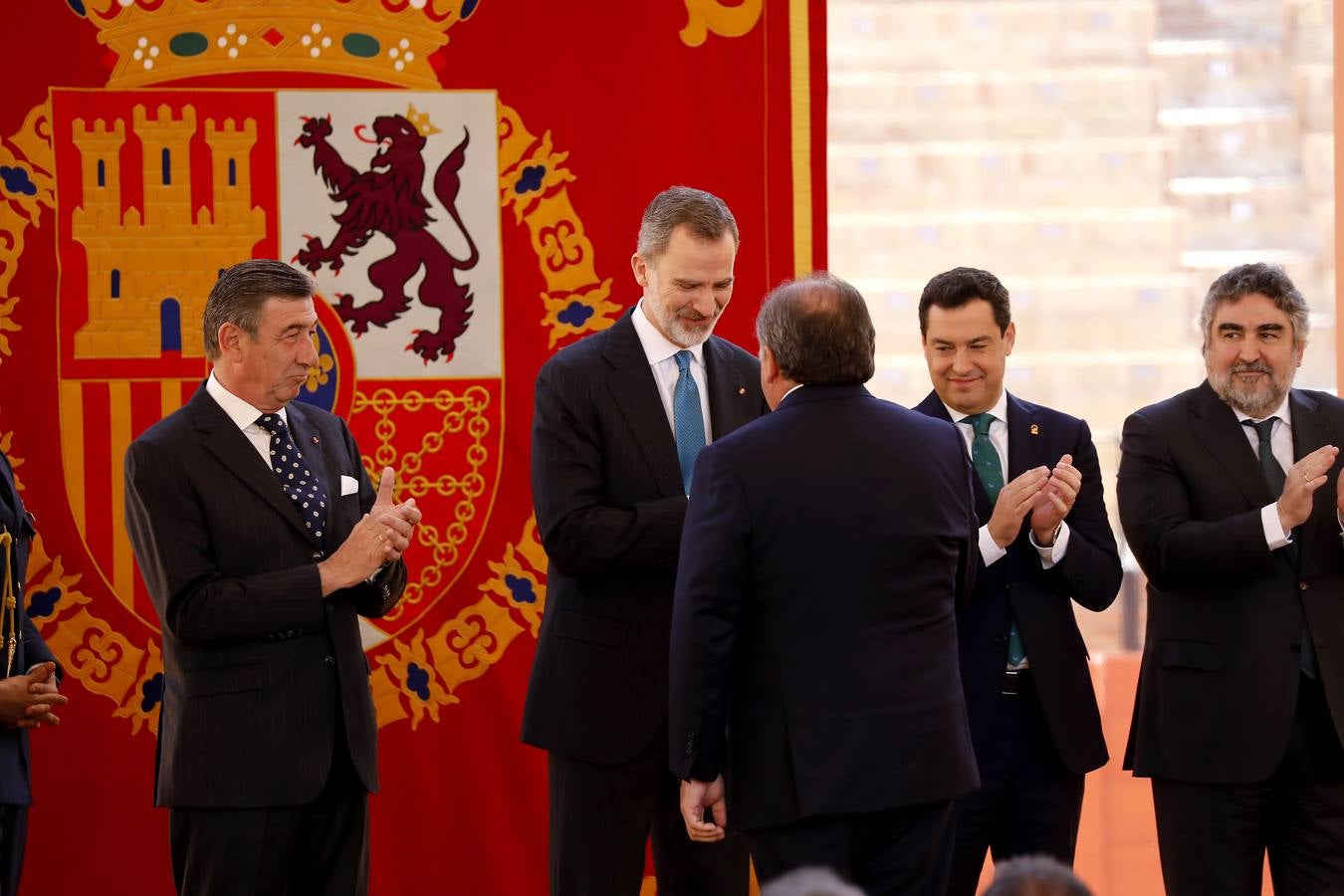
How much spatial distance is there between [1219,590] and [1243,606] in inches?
2.4

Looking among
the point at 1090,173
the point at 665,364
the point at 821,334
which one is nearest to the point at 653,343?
the point at 665,364

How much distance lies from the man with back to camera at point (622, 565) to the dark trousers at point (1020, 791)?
50 cm

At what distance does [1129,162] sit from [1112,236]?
0.80 ft

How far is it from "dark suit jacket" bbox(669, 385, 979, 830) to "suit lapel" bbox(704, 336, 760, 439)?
0.66 metres

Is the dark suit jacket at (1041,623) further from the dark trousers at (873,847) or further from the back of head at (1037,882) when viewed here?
the back of head at (1037,882)

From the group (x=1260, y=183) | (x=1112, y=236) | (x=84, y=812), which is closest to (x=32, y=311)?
(x=84, y=812)

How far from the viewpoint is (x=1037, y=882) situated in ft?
4.71

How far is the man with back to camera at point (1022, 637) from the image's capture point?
122 inches

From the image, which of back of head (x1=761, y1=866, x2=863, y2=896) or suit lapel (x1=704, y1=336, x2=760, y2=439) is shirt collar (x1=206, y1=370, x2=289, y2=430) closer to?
suit lapel (x1=704, y1=336, x2=760, y2=439)

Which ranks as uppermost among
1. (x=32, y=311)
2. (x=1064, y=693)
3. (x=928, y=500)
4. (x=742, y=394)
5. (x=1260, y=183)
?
(x=1260, y=183)

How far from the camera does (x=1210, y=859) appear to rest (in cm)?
325

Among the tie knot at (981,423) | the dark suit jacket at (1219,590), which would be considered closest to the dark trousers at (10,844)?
the tie knot at (981,423)

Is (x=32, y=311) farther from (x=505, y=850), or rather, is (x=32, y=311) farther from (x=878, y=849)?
(x=878, y=849)

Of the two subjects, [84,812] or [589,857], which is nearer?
[589,857]
